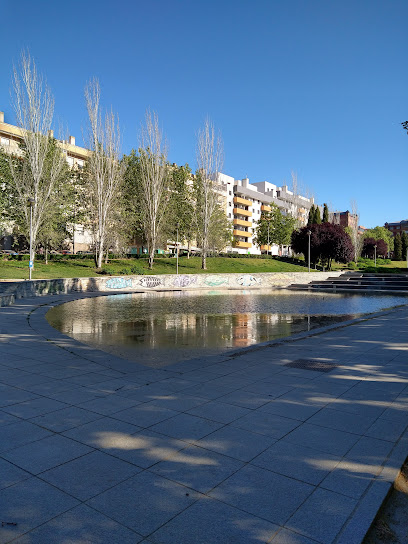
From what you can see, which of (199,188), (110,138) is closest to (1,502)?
(110,138)

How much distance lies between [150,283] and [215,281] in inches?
263

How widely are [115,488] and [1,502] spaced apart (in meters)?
0.81

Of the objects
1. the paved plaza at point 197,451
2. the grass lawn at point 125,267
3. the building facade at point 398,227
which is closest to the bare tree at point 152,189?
the grass lawn at point 125,267

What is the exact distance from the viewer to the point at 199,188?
44.7m

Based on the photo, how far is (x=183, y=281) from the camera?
33094 mm

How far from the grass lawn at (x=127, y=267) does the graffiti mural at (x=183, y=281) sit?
412 centimetres

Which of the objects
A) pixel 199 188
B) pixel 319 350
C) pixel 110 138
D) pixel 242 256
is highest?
pixel 110 138

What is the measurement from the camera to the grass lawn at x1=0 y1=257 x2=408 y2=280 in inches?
1204

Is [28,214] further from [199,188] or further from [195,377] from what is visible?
[195,377]

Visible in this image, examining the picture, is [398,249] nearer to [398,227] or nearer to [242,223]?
[242,223]

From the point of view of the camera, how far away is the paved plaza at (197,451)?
2.51m

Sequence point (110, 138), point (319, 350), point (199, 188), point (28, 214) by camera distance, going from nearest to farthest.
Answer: point (319, 350)
point (28, 214)
point (110, 138)
point (199, 188)

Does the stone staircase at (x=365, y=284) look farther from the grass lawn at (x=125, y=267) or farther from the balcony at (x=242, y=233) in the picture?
the balcony at (x=242, y=233)

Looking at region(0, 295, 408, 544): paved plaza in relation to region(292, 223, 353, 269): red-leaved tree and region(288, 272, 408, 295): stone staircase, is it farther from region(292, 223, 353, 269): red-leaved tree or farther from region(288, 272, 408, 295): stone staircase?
region(292, 223, 353, 269): red-leaved tree
